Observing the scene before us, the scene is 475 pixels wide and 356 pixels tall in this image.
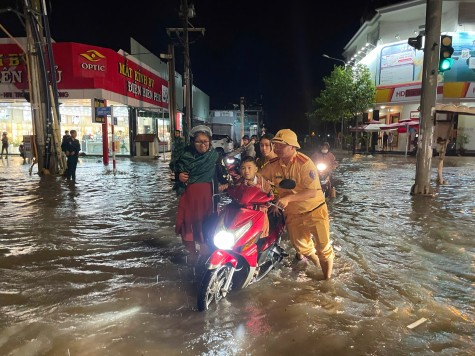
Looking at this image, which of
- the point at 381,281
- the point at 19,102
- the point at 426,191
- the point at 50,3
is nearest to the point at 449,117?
the point at 426,191

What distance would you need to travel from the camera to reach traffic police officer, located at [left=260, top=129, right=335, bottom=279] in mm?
3846

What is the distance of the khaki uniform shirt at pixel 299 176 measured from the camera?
12.7 feet

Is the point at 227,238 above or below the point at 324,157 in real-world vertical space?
below

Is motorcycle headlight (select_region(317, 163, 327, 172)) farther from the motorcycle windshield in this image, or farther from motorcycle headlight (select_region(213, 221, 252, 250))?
motorcycle headlight (select_region(213, 221, 252, 250))

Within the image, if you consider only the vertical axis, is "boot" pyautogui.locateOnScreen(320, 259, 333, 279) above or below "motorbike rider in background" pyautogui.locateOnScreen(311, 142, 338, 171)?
below

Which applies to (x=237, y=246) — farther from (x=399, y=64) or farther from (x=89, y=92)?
(x=399, y=64)

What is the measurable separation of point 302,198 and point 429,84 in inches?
284

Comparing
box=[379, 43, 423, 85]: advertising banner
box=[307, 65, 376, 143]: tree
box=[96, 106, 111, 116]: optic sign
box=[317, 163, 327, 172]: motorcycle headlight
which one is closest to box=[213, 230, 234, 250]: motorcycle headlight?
box=[317, 163, 327, 172]: motorcycle headlight

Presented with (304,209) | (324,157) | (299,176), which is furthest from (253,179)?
(324,157)

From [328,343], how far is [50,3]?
15.8m

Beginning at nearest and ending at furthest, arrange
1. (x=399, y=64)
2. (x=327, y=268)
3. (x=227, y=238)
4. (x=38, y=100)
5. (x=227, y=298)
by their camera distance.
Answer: (x=227, y=238) → (x=227, y=298) → (x=327, y=268) → (x=38, y=100) → (x=399, y=64)

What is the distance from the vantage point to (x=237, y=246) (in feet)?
11.2

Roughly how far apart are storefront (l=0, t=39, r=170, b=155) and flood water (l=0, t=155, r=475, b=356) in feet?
44.9

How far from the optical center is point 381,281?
4.21 metres
